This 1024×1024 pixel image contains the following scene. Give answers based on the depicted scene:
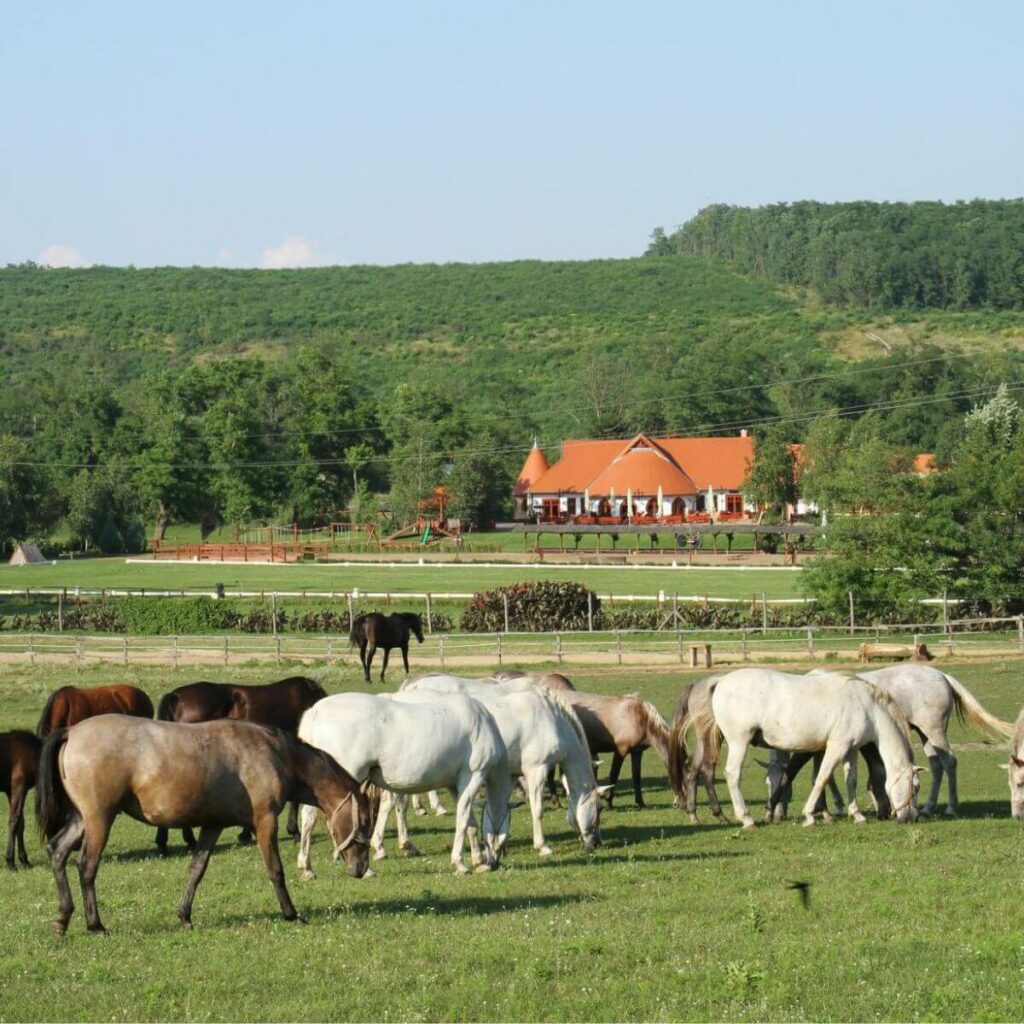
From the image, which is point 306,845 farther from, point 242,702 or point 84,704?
point 84,704

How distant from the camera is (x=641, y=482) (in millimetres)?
92438

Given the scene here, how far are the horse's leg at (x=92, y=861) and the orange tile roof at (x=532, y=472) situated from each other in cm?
8806

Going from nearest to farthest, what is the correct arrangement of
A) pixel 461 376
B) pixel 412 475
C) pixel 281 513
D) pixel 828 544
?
pixel 828 544 → pixel 412 475 → pixel 281 513 → pixel 461 376

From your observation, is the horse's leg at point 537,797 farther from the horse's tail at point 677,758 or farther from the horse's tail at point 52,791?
the horse's tail at point 52,791

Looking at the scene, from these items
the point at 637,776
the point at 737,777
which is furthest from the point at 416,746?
the point at 637,776

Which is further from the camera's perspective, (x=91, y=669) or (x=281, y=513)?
(x=281, y=513)

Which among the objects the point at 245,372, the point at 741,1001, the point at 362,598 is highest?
the point at 245,372

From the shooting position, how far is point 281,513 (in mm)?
104438

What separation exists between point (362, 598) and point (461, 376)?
119 meters

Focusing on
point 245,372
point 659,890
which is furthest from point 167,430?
point 659,890

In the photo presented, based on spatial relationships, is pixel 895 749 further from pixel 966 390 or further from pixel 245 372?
pixel 966 390

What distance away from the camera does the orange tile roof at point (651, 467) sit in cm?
9269

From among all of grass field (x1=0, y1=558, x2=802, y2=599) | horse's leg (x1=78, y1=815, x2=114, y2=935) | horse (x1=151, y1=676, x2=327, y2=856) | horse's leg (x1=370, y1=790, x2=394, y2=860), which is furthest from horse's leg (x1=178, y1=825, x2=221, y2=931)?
grass field (x1=0, y1=558, x2=802, y2=599)

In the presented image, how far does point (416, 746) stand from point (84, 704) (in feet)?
21.2
